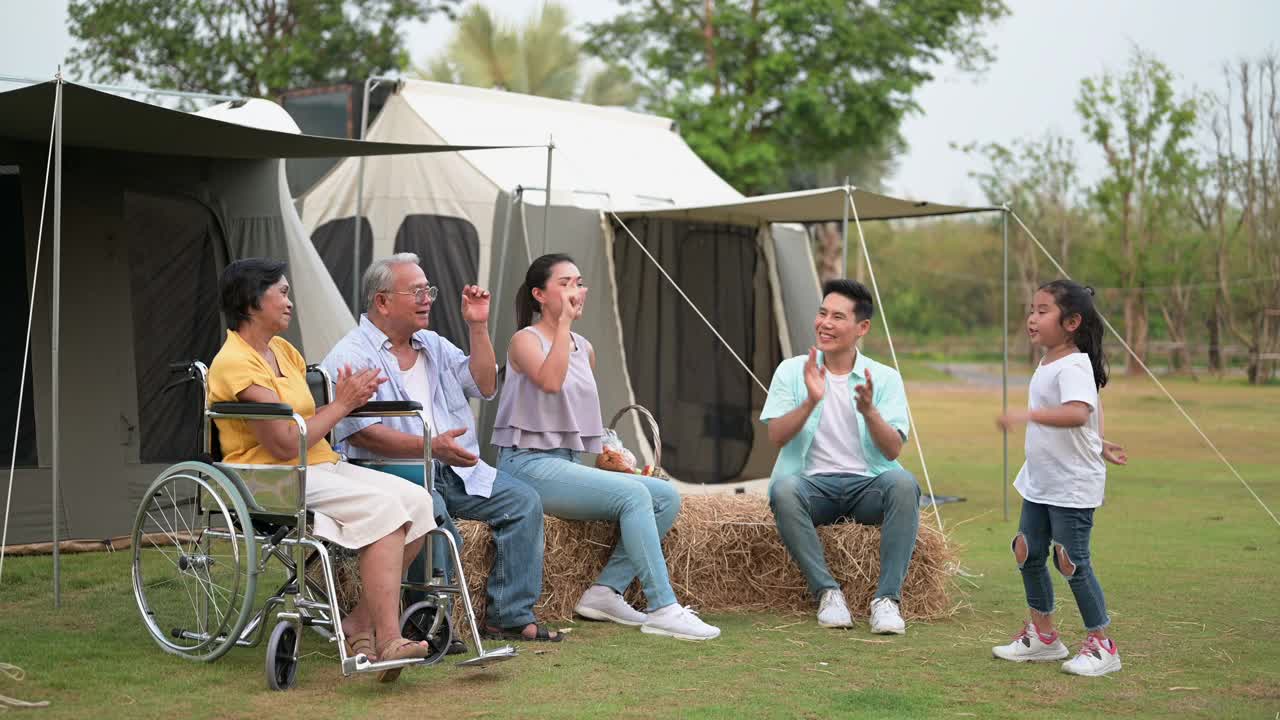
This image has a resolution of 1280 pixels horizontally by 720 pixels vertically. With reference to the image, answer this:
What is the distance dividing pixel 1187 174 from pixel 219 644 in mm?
26015

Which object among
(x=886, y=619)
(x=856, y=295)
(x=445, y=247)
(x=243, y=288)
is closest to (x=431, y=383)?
(x=243, y=288)

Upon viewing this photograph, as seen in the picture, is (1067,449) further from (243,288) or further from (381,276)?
(243,288)

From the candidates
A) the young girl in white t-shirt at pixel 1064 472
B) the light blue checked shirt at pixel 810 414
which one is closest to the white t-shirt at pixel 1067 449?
the young girl in white t-shirt at pixel 1064 472

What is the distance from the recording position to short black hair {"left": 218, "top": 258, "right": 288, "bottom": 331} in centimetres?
389

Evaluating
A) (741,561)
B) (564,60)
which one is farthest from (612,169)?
(564,60)

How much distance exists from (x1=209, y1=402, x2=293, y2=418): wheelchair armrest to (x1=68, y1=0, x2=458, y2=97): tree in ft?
55.6

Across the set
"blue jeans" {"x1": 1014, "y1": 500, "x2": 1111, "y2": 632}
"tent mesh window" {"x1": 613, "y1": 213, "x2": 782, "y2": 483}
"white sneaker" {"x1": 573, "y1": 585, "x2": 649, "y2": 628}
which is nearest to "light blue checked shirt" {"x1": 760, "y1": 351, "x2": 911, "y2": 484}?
"white sneaker" {"x1": 573, "y1": 585, "x2": 649, "y2": 628}

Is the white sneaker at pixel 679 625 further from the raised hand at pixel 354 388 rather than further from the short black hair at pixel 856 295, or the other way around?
the raised hand at pixel 354 388

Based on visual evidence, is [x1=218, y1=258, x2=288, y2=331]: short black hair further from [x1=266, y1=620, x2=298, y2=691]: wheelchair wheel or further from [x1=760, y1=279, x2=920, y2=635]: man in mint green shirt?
[x1=760, y1=279, x2=920, y2=635]: man in mint green shirt

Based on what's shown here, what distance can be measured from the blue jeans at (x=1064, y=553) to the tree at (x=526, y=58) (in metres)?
24.4

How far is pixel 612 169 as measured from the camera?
908 cm

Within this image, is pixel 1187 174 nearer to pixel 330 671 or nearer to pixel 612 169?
pixel 612 169

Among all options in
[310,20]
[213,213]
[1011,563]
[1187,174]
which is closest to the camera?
[1011,563]

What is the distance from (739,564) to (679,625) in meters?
0.64
